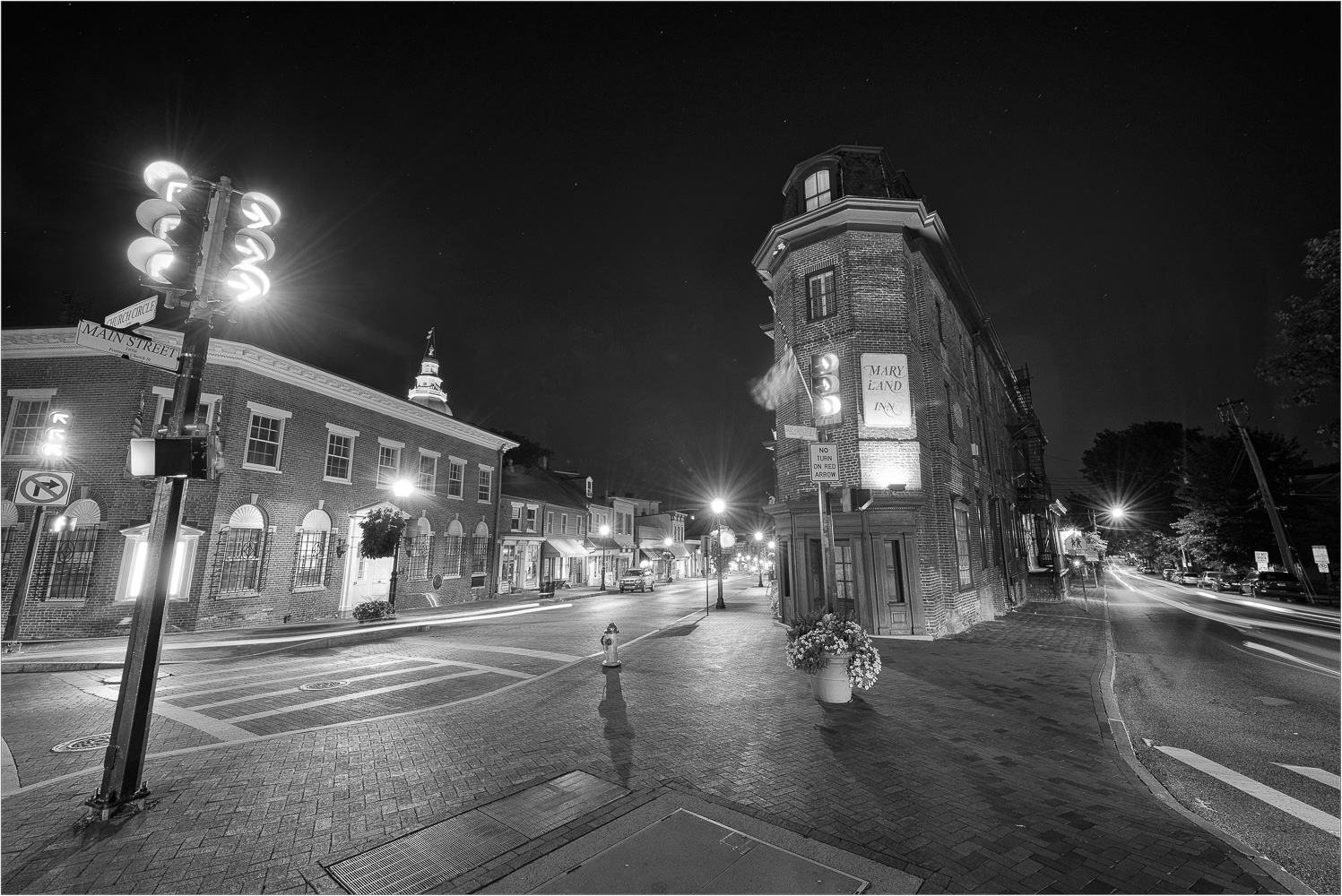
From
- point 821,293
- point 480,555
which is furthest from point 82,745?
point 480,555

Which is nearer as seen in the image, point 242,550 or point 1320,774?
point 1320,774

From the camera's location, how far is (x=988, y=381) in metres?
28.1

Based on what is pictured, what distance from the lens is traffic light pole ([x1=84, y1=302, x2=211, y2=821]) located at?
445 centimetres

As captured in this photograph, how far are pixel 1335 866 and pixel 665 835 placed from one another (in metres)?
4.99

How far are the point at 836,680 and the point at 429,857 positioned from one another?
19.3 ft

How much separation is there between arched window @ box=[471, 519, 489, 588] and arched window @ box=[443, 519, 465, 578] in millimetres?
761

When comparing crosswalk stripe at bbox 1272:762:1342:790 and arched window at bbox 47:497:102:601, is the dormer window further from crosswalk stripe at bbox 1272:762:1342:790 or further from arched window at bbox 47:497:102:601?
arched window at bbox 47:497:102:601

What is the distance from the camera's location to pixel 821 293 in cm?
1777

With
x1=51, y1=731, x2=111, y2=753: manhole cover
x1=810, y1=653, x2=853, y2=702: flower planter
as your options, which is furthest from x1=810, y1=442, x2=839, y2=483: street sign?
x1=51, y1=731, x2=111, y2=753: manhole cover

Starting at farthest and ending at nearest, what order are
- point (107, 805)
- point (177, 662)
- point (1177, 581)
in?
point (1177, 581)
point (177, 662)
point (107, 805)

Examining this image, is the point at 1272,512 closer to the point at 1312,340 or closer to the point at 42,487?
the point at 1312,340

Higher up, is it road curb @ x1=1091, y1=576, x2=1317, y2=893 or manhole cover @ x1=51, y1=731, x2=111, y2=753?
manhole cover @ x1=51, y1=731, x2=111, y2=753

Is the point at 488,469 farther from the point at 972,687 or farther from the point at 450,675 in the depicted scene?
the point at 972,687

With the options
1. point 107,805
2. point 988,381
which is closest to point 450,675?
point 107,805
